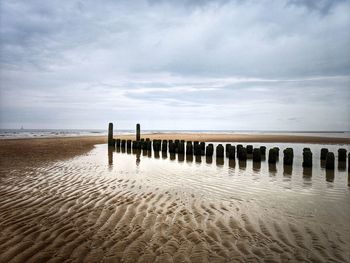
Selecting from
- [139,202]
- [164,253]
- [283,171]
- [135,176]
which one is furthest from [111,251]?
[283,171]

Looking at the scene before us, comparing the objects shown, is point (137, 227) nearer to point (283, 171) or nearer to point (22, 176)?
point (22, 176)

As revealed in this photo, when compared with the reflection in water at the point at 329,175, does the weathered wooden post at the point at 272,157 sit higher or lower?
higher

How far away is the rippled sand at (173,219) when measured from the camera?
3.64m

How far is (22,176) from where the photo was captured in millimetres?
9188

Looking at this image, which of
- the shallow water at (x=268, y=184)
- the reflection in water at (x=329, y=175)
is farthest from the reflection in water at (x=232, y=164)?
the reflection in water at (x=329, y=175)

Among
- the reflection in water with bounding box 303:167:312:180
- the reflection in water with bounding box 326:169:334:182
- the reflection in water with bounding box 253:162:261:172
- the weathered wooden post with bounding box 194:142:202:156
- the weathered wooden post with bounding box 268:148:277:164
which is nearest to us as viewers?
the reflection in water with bounding box 326:169:334:182

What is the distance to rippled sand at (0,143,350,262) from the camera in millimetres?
3641

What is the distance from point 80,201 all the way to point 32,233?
6.43ft

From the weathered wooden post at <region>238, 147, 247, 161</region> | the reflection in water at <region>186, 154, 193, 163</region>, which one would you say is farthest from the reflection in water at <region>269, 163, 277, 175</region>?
the reflection in water at <region>186, 154, 193, 163</region>

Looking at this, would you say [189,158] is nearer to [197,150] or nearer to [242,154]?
[197,150]

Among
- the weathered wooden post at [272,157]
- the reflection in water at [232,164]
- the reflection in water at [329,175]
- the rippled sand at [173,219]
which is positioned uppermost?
the weathered wooden post at [272,157]

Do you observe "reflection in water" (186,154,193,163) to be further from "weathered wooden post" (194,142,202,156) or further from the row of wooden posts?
"weathered wooden post" (194,142,202,156)

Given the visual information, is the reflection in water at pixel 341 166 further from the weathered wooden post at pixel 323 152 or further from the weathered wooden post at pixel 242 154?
the weathered wooden post at pixel 242 154

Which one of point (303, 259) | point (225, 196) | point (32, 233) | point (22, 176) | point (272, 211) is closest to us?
point (303, 259)
